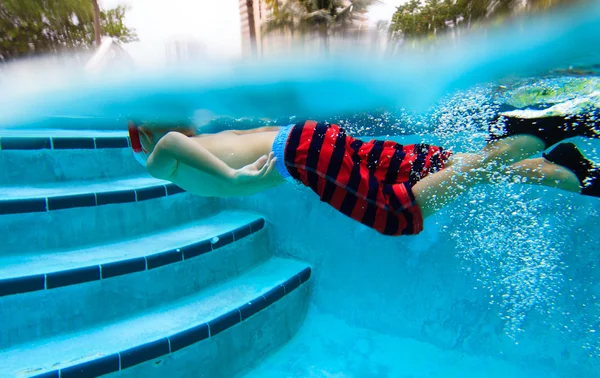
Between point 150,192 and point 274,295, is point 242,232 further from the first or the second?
point 150,192

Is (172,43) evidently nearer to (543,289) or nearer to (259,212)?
(259,212)

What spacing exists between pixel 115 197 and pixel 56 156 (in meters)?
1.20

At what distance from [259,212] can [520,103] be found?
3330mm

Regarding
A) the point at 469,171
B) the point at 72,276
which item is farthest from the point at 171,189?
the point at 469,171

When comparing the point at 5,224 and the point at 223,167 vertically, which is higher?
the point at 223,167

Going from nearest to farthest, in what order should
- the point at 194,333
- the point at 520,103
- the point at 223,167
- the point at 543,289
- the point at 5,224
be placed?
the point at 223,167 < the point at 194,333 < the point at 520,103 < the point at 5,224 < the point at 543,289

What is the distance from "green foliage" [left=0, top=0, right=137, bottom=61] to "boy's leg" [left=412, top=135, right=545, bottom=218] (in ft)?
7.42

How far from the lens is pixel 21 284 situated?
3.40 metres

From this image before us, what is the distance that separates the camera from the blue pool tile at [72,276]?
3471 millimetres

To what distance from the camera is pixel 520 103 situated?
3.71 meters

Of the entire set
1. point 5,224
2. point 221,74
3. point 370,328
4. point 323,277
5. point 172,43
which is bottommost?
point 370,328

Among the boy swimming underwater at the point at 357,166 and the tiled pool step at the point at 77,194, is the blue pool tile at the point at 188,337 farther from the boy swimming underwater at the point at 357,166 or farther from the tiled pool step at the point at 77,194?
the tiled pool step at the point at 77,194

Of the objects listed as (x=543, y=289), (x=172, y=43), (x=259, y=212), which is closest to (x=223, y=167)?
(x=172, y=43)

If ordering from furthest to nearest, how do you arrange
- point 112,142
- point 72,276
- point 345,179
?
point 112,142
point 72,276
point 345,179
